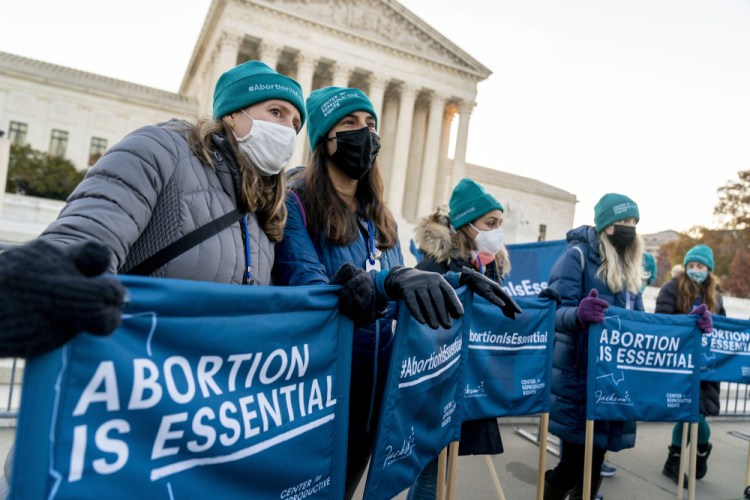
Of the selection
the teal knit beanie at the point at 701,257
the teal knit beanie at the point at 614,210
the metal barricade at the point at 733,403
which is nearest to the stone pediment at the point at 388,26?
the metal barricade at the point at 733,403

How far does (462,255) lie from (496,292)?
115 centimetres

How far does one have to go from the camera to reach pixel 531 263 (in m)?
7.45

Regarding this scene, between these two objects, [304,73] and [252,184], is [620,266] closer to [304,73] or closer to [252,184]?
[252,184]

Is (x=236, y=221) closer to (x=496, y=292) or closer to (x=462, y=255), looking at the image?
(x=496, y=292)

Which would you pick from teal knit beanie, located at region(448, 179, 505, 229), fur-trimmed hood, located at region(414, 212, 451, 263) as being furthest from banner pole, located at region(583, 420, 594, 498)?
teal knit beanie, located at region(448, 179, 505, 229)

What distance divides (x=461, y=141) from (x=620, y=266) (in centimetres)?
3732

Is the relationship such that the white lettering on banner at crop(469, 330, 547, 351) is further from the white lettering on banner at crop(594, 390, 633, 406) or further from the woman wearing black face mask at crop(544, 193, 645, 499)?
the white lettering on banner at crop(594, 390, 633, 406)

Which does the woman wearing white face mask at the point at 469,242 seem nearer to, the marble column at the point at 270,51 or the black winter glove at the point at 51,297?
the black winter glove at the point at 51,297

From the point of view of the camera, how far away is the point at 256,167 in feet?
6.69

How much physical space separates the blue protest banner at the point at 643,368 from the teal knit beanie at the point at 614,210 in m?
0.68

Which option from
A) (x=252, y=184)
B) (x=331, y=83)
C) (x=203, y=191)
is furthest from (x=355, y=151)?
(x=331, y=83)

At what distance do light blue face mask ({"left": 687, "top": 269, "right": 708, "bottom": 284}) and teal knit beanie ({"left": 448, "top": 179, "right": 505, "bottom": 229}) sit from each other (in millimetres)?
2998

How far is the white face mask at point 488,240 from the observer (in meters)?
3.68

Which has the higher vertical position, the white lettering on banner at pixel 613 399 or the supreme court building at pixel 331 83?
the supreme court building at pixel 331 83
